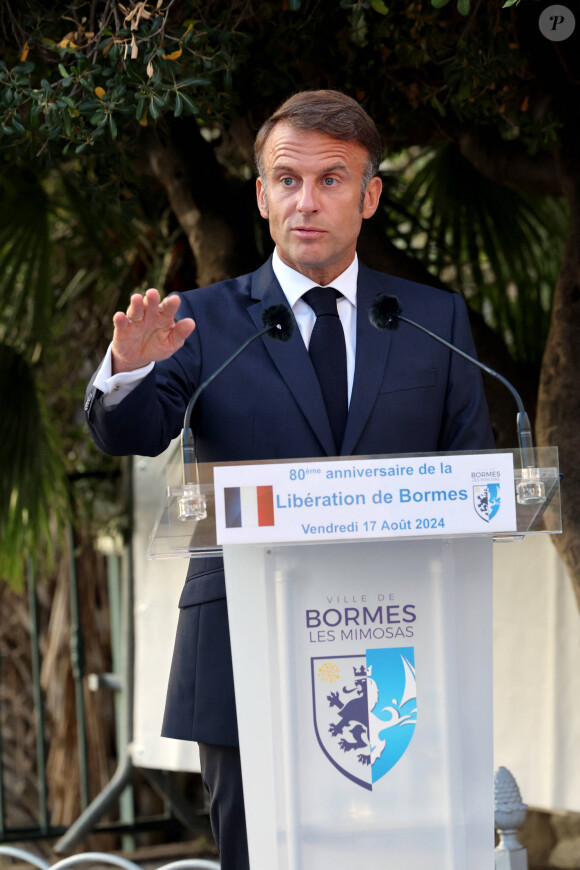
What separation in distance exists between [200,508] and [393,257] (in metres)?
2.22

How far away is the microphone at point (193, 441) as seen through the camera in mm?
1647

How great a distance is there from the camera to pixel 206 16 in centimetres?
302

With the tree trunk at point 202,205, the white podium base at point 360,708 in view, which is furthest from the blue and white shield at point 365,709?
the tree trunk at point 202,205

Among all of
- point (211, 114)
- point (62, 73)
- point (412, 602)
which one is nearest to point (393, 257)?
point (211, 114)

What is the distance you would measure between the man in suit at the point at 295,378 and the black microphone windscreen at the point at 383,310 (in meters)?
0.18

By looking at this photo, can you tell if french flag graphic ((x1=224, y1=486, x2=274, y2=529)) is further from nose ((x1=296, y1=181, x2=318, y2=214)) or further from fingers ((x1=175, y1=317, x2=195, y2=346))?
nose ((x1=296, y1=181, x2=318, y2=214))

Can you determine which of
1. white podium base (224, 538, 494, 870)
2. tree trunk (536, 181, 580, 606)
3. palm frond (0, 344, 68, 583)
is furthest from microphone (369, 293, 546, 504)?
palm frond (0, 344, 68, 583)

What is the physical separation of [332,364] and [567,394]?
133 centimetres

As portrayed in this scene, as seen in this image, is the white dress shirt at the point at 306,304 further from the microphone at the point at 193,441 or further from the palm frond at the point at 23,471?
the palm frond at the point at 23,471

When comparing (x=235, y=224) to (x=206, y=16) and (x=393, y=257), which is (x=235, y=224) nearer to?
(x=393, y=257)

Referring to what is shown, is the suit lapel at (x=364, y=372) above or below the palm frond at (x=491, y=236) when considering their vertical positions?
below

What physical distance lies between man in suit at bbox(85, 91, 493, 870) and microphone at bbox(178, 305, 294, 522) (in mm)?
158

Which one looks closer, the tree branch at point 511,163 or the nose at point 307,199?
the nose at point 307,199

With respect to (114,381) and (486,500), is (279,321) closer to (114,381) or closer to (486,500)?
(114,381)
